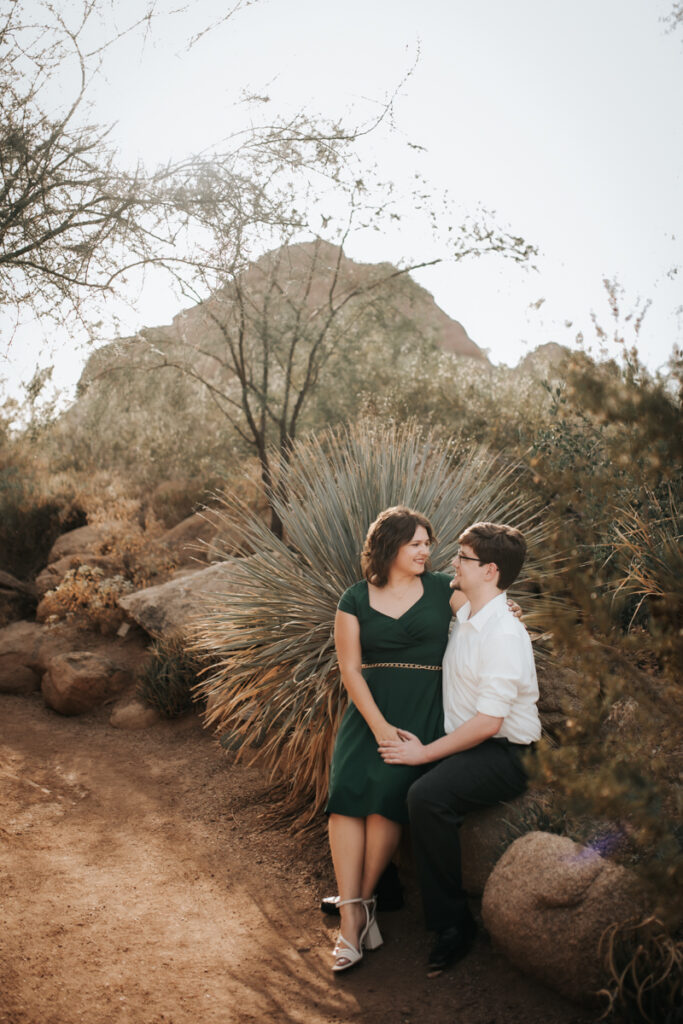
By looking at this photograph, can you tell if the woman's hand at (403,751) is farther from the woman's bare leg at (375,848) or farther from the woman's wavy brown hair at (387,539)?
the woman's wavy brown hair at (387,539)

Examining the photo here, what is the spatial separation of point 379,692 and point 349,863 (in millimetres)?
724

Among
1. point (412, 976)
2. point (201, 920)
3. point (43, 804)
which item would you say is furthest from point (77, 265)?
point (412, 976)

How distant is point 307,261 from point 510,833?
27.5 feet

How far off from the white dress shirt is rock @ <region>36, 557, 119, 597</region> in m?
6.50

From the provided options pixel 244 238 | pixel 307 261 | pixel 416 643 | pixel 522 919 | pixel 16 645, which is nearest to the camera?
pixel 522 919

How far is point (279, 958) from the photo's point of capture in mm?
3477

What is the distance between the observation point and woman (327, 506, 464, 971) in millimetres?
3443

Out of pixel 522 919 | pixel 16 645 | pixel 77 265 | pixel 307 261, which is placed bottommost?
pixel 522 919

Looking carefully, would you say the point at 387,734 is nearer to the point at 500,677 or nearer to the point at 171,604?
the point at 500,677

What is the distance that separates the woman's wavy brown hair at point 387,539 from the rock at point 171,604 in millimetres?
3467

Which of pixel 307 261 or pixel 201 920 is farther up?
pixel 307 261

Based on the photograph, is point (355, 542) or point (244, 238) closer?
point (355, 542)

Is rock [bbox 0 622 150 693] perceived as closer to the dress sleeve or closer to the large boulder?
the large boulder

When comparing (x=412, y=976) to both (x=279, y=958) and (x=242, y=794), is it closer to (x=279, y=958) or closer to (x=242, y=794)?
(x=279, y=958)
